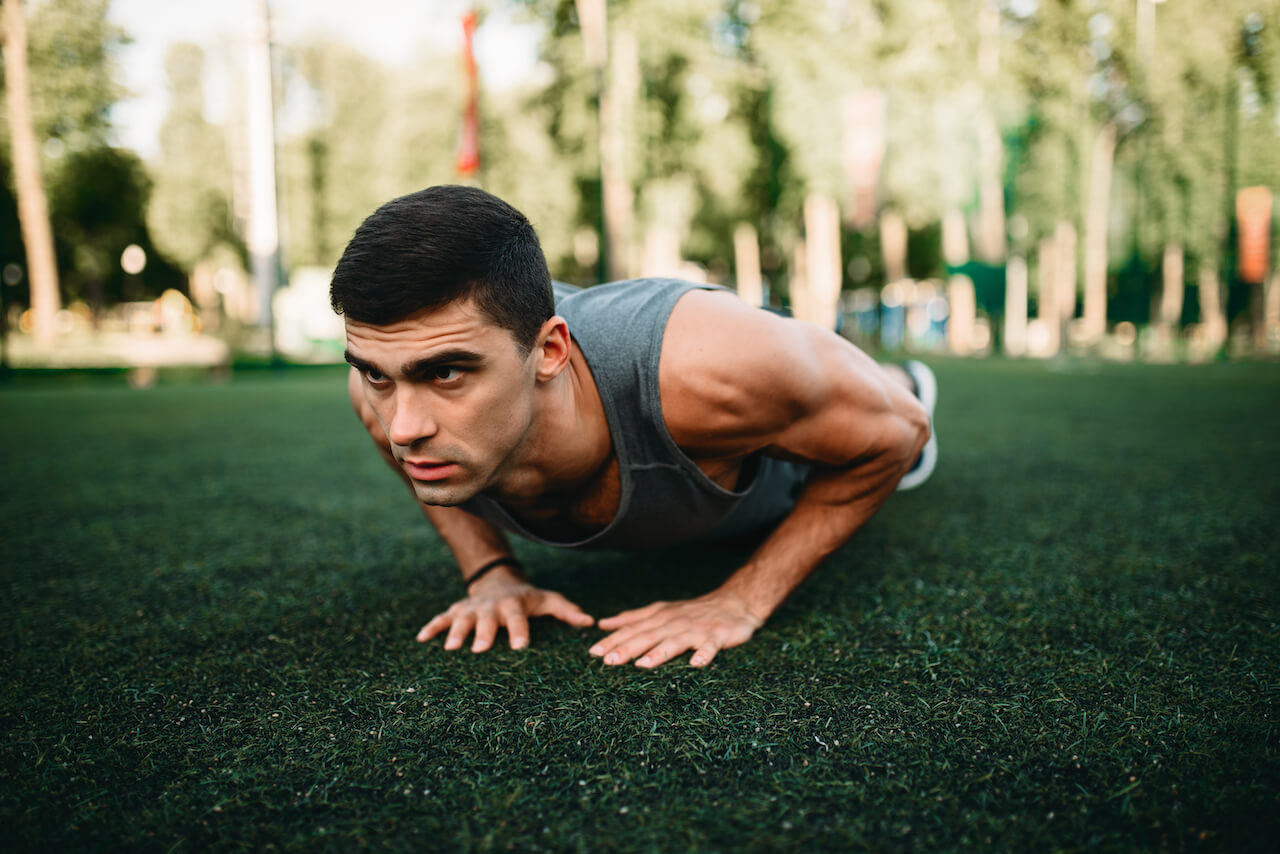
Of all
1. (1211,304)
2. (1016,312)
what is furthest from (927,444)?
(1211,304)

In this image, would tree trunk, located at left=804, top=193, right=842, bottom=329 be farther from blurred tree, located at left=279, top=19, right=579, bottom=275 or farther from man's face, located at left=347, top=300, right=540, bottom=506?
man's face, located at left=347, top=300, right=540, bottom=506

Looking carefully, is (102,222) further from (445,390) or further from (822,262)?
(445,390)

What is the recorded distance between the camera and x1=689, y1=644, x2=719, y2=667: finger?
1.67 m

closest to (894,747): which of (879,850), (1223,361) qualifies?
(879,850)

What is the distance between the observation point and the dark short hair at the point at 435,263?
4.75ft

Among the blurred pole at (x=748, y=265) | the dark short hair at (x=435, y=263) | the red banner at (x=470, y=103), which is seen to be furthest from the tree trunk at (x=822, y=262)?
the dark short hair at (x=435, y=263)

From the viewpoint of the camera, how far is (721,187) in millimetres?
19500

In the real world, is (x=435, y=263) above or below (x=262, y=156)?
below

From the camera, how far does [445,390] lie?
4.93 feet

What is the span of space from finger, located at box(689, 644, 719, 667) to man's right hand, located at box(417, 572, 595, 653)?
294mm

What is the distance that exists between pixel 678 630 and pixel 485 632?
1.41ft

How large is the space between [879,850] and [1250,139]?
80.1ft

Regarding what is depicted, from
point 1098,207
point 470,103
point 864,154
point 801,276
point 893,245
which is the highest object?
point 470,103

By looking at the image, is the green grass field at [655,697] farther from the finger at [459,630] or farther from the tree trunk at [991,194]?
the tree trunk at [991,194]
